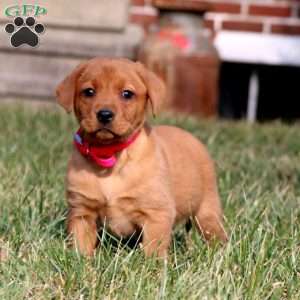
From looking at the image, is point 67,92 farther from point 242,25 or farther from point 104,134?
point 242,25

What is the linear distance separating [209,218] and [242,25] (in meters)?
4.09

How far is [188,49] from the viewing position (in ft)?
21.5

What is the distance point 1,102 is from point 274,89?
2476 millimetres

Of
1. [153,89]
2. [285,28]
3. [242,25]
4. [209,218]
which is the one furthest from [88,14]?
[153,89]

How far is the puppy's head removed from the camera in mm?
2844

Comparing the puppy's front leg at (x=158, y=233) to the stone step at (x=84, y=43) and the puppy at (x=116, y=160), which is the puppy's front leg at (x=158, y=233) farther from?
the stone step at (x=84, y=43)

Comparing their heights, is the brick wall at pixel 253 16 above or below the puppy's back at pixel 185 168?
above

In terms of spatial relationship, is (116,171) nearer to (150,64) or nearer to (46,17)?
(150,64)

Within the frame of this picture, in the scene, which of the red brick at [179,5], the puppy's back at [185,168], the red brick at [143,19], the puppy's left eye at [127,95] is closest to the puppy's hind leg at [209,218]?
the puppy's back at [185,168]

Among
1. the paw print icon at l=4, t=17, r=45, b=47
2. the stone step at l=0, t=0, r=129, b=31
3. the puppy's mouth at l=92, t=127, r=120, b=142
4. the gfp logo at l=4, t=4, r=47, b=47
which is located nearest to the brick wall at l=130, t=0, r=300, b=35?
the stone step at l=0, t=0, r=129, b=31

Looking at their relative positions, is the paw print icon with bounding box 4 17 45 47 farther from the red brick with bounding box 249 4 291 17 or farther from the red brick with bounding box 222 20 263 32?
the red brick with bounding box 249 4 291 17

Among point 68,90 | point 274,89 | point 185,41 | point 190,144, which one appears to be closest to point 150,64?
point 185,41

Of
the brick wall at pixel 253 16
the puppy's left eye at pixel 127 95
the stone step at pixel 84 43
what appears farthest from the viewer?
the brick wall at pixel 253 16

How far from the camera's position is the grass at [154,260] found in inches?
97.7
